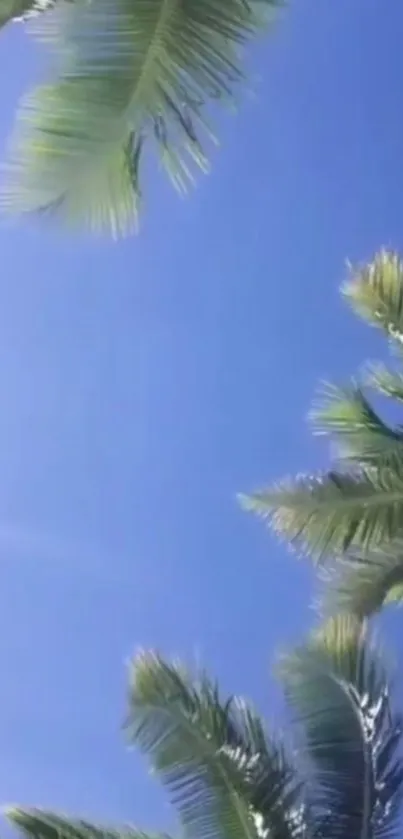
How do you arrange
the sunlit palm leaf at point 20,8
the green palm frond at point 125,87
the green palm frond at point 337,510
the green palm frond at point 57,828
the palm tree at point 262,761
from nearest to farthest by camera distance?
1. the sunlit palm leaf at point 20,8
2. the green palm frond at point 125,87
3. the green palm frond at point 57,828
4. the palm tree at point 262,761
5. the green palm frond at point 337,510

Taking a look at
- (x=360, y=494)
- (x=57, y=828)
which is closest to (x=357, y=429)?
(x=360, y=494)

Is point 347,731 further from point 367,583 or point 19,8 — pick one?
point 19,8

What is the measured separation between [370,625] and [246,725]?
62.8 inches

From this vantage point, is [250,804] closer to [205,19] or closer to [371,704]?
[371,704]

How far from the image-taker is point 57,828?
8.53 m

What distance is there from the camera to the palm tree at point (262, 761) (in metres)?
8.78

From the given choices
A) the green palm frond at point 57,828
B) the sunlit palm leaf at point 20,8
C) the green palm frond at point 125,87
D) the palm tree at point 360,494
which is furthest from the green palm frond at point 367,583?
the sunlit palm leaf at point 20,8

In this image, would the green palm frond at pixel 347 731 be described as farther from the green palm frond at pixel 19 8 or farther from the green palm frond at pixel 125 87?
the green palm frond at pixel 19 8

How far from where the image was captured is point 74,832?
855cm

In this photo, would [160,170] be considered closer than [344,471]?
Yes

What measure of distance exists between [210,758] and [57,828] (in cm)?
111

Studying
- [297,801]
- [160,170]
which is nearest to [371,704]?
[297,801]

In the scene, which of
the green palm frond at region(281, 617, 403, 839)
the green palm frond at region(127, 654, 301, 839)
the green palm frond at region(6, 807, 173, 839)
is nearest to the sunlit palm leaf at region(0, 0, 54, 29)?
the green palm frond at region(127, 654, 301, 839)

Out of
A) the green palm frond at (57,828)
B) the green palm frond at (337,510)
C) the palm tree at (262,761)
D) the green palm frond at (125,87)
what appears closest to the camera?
the green palm frond at (125,87)
